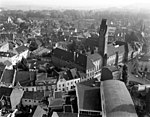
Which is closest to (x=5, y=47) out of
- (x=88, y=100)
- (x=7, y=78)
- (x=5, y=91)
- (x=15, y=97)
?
(x=7, y=78)

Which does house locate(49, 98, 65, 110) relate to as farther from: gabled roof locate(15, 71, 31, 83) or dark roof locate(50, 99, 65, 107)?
gabled roof locate(15, 71, 31, 83)

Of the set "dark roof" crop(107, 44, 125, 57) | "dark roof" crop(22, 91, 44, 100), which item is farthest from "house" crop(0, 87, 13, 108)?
"dark roof" crop(107, 44, 125, 57)

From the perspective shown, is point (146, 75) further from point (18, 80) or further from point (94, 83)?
point (18, 80)

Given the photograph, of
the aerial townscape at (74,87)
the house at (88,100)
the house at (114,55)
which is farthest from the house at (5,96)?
the house at (114,55)

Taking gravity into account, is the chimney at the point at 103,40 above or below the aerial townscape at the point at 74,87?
above

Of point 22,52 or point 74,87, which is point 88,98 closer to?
point 74,87

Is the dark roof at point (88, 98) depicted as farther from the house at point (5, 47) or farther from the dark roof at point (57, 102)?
the house at point (5, 47)
